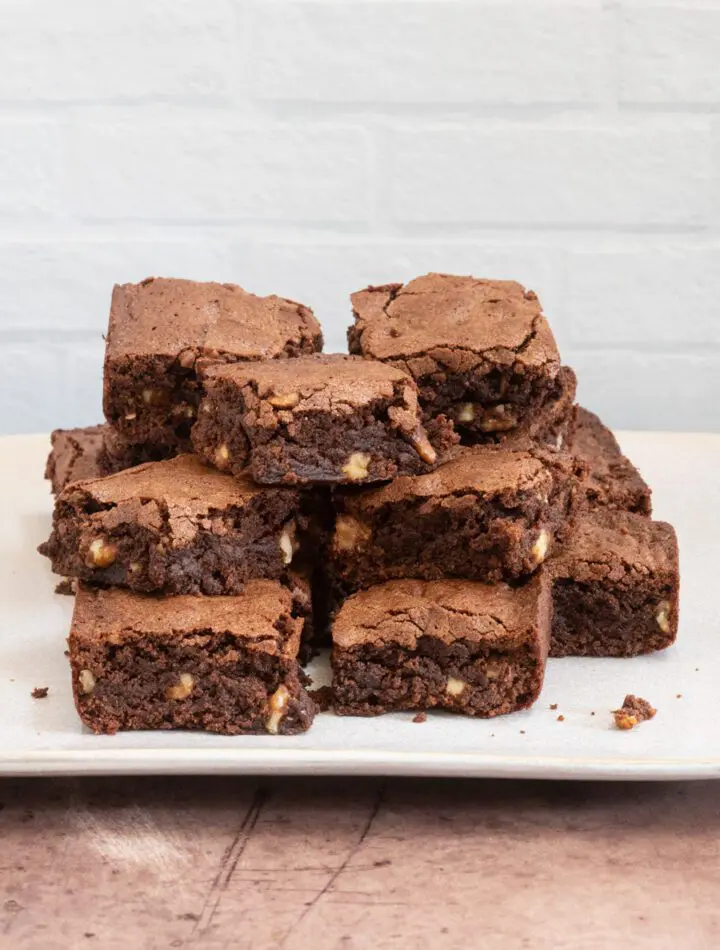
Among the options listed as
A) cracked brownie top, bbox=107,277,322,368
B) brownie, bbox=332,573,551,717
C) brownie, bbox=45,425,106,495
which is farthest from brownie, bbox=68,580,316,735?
brownie, bbox=45,425,106,495

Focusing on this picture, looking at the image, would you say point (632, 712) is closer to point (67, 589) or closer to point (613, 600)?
point (613, 600)

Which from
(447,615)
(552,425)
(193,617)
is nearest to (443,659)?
(447,615)

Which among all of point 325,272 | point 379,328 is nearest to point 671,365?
point 325,272

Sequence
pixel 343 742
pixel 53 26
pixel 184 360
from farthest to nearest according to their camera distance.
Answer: pixel 53 26 < pixel 184 360 < pixel 343 742

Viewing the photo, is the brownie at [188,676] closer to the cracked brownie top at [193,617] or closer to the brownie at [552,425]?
the cracked brownie top at [193,617]

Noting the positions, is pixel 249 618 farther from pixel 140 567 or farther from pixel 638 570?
pixel 638 570

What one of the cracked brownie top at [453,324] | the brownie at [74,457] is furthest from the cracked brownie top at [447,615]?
the brownie at [74,457]
